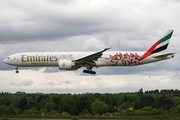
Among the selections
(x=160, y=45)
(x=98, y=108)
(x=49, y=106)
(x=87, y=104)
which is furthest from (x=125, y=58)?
(x=49, y=106)

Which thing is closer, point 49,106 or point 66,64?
point 66,64

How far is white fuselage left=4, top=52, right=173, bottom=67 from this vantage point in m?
71.5

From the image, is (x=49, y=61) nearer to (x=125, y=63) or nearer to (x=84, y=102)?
(x=125, y=63)

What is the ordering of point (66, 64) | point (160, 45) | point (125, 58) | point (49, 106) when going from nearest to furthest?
point (66, 64), point (125, 58), point (160, 45), point (49, 106)

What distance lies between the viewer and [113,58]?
71438 mm

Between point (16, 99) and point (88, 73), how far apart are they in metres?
119

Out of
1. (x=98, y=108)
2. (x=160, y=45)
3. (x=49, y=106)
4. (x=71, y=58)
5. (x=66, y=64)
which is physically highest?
(x=160, y=45)

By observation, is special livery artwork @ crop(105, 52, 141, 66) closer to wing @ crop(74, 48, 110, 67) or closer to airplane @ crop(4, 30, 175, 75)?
airplane @ crop(4, 30, 175, 75)

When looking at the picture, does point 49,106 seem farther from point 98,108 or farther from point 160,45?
point 160,45

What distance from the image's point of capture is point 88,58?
232 ft

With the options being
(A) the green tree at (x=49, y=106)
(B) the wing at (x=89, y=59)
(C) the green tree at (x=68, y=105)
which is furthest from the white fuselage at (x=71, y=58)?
(A) the green tree at (x=49, y=106)

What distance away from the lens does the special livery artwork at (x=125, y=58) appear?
7125 centimetres

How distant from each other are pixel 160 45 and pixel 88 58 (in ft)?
43.4

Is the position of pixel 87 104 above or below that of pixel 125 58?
below
